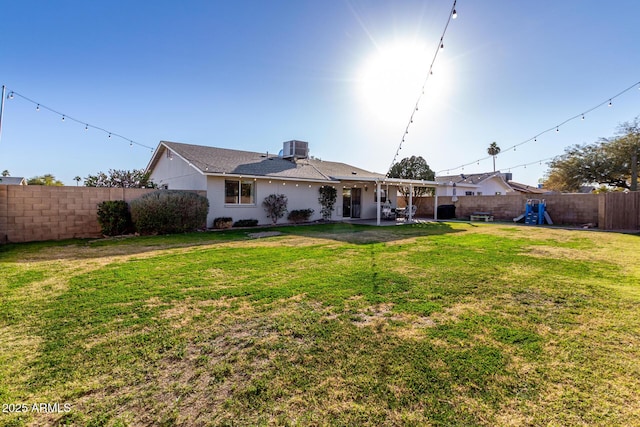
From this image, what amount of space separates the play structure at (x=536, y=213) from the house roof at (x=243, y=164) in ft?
27.4

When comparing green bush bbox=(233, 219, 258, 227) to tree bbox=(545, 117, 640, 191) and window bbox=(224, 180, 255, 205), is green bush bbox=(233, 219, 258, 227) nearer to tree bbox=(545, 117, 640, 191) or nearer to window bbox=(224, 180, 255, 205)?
window bbox=(224, 180, 255, 205)

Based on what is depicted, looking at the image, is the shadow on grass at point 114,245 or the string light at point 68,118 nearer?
the shadow on grass at point 114,245

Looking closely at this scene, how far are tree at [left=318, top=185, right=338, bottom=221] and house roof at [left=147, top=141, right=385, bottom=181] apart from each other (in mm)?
703

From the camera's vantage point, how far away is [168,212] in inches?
392

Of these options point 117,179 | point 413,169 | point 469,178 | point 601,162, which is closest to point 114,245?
point 117,179

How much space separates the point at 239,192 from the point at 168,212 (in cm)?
331

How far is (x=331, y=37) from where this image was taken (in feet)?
33.0

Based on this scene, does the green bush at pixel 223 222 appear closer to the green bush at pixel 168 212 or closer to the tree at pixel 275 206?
the green bush at pixel 168 212

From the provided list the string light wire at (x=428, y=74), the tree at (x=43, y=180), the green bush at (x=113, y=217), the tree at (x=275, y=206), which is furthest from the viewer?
the tree at (x=43, y=180)

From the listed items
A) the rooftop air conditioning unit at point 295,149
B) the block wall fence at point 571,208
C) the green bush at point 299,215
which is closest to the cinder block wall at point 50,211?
the green bush at point 299,215

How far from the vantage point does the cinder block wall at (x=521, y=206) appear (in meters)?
14.7

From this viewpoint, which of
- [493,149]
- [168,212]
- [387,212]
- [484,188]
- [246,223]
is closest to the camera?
[168,212]

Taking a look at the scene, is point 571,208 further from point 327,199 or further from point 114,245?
point 114,245

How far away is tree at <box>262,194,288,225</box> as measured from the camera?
43.2ft
